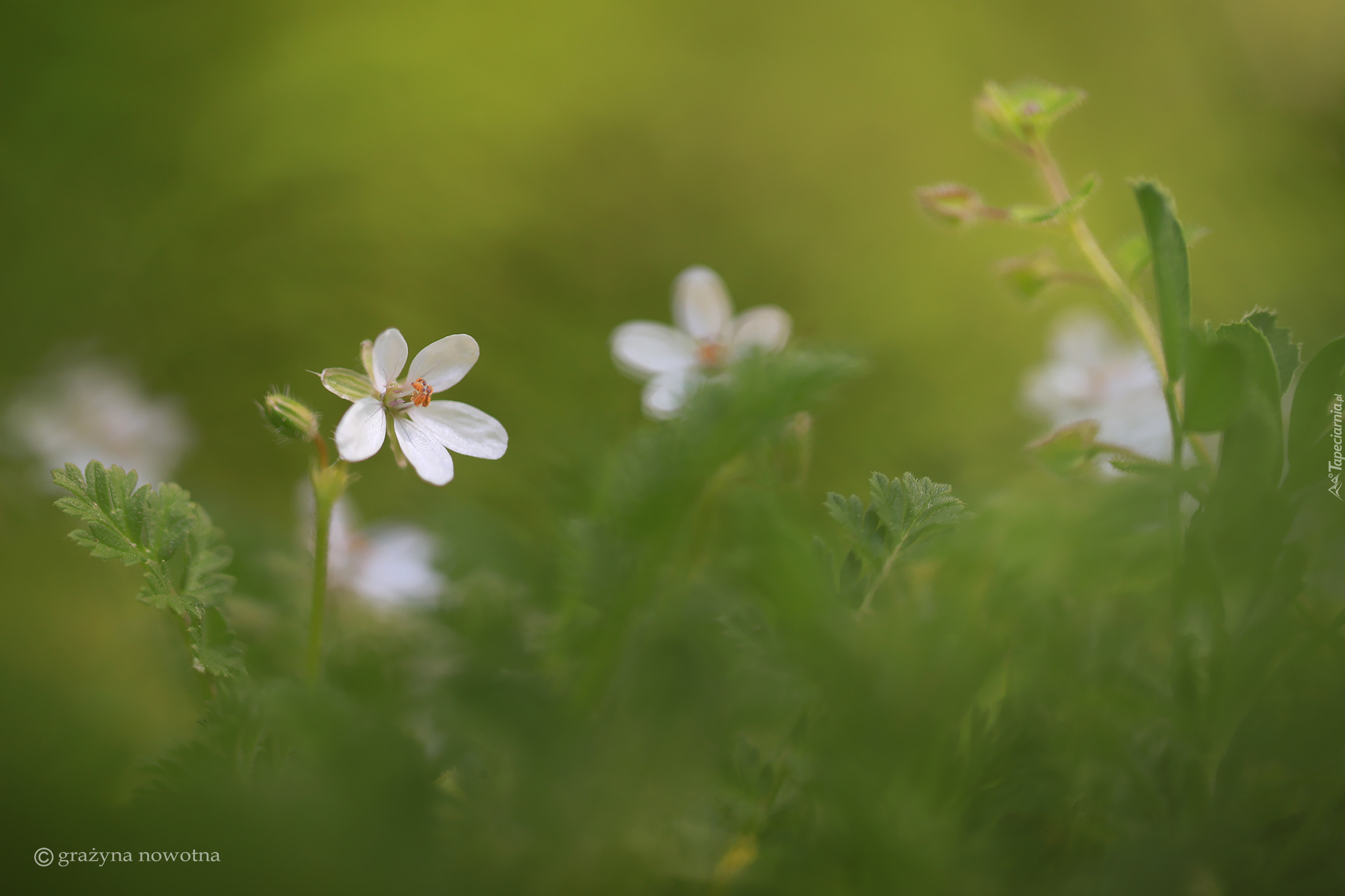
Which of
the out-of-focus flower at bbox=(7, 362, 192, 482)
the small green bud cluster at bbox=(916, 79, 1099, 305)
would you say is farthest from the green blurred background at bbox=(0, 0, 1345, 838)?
the small green bud cluster at bbox=(916, 79, 1099, 305)

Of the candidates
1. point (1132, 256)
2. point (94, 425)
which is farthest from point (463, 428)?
point (94, 425)

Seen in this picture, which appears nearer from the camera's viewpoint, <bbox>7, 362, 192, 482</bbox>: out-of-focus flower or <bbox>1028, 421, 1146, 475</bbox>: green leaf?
<bbox>1028, 421, 1146, 475</bbox>: green leaf

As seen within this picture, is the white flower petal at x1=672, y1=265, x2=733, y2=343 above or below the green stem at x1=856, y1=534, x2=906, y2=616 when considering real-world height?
above

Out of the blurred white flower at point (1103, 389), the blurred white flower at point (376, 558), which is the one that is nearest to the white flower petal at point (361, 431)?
the blurred white flower at point (376, 558)

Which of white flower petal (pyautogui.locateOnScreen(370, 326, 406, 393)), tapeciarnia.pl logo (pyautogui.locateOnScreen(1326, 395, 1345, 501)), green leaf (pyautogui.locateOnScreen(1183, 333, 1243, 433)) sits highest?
white flower petal (pyautogui.locateOnScreen(370, 326, 406, 393))

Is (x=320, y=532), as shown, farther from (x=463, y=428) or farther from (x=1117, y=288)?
(x=1117, y=288)

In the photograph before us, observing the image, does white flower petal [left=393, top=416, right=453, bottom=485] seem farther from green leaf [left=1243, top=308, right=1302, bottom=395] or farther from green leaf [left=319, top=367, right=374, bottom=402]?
green leaf [left=1243, top=308, right=1302, bottom=395]

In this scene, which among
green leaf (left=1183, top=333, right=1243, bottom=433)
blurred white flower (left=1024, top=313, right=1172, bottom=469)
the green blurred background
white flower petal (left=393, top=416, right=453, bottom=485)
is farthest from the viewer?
the green blurred background

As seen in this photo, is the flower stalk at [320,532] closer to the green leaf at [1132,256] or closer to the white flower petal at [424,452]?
the white flower petal at [424,452]
